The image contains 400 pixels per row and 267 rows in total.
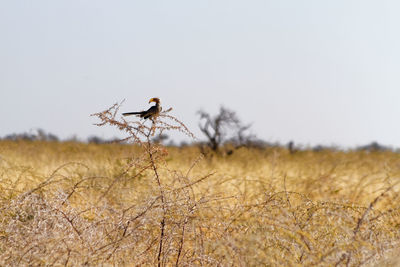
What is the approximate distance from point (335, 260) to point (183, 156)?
456 inches

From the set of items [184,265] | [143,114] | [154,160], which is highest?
[143,114]

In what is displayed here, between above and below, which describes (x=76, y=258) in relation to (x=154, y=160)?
below

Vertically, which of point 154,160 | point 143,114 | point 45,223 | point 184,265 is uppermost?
point 143,114

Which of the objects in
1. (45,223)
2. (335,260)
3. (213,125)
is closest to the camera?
(335,260)

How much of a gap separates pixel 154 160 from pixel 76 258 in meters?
0.77

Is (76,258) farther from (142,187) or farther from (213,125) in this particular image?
(213,125)

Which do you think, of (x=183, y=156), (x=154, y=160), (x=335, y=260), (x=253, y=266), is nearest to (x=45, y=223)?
(x=154, y=160)

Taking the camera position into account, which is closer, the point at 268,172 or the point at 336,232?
the point at 336,232

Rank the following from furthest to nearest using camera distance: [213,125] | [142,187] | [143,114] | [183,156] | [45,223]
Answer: [213,125], [183,156], [142,187], [143,114], [45,223]

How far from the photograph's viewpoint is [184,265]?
139 inches

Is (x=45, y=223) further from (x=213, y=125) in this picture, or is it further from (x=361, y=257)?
(x=213, y=125)

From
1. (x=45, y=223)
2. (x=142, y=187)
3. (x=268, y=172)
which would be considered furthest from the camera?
(x=268, y=172)

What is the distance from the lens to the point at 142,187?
24.5ft

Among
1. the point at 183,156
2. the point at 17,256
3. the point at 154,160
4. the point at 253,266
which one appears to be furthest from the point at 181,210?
the point at 183,156
